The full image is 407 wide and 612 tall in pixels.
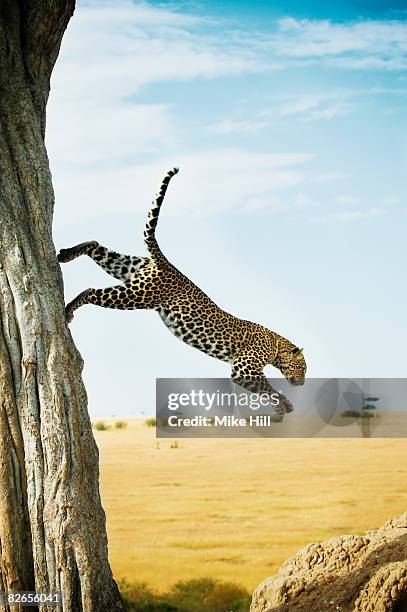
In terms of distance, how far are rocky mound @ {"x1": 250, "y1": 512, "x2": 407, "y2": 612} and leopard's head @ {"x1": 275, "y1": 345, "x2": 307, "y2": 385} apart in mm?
1214

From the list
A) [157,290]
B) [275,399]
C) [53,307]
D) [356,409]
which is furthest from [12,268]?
[356,409]

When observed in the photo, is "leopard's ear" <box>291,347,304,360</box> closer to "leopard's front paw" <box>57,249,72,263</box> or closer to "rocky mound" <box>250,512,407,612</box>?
"rocky mound" <box>250,512,407,612</box>

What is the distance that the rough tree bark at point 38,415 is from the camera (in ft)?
15.4

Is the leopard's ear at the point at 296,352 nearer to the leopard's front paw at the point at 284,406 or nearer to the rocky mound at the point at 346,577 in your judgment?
the leopard's front paw at the point at 284,406

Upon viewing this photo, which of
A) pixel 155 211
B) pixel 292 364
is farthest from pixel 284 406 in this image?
pixel 155 211

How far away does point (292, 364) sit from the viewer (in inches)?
238

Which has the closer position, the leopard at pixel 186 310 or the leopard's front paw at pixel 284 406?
the leopard at pixel 186 310

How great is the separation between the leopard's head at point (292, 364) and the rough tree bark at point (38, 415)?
1.66 metres

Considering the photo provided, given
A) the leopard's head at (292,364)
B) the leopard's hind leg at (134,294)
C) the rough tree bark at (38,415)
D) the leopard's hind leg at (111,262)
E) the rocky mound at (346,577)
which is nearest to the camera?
the rocky mound at (346,577)

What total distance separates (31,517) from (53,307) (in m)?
1.15

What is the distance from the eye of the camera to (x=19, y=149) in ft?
16.5

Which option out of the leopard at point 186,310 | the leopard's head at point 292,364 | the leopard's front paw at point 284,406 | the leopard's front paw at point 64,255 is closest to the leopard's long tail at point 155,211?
the leopard at point 186,310

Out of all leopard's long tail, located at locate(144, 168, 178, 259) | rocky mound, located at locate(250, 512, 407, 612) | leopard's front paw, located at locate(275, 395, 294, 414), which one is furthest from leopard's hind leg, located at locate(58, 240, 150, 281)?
rocky mound, located at locate(250, 512, 407, 612)

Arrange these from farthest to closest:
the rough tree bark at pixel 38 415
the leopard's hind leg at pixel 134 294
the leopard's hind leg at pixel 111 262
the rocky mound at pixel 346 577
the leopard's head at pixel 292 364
Result: the leopard's head at pixel 292 364 → the leopard's hind leg at pixel 111 262 → the leopard's hind leg at pixel 134 294 → the rough tree bark at pixel 38 415 → the rocky mound at pixel 346 577
